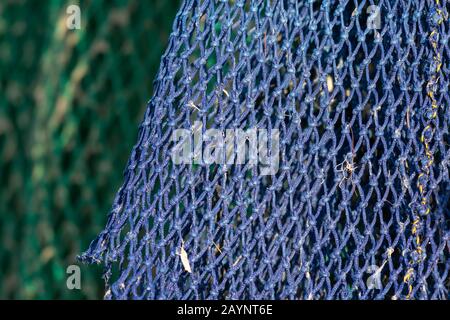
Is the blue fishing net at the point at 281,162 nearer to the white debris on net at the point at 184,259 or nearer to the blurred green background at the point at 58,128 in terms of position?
the white debris on net at the point at 184,259

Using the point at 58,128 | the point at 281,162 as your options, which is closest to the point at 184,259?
the point at 281,162

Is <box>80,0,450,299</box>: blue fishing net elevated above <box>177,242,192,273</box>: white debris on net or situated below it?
above

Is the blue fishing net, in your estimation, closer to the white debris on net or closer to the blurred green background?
the white debris on net

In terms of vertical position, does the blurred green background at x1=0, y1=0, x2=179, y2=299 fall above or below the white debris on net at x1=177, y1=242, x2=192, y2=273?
above

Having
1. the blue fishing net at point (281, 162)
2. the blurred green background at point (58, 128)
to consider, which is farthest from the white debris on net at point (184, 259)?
the blurred green background at point (58, 128)

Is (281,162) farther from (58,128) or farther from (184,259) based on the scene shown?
(58,128)

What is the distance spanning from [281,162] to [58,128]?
2.10 feet

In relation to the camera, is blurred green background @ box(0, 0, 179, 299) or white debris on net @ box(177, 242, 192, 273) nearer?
white debris on net @ box(177, 242, 192, 273)

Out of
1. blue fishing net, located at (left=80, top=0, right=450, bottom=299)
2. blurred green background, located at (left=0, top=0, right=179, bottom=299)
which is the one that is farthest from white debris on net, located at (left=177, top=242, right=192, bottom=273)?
blurred green background, located at (left=0, top=0, right=179, bottom=299)

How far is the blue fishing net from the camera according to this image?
1.01m

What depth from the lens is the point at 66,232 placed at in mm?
1508

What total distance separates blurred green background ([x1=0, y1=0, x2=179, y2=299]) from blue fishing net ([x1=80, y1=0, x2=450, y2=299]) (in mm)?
488

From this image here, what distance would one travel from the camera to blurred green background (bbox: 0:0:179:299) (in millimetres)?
1492

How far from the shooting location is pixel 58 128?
1496 mm
